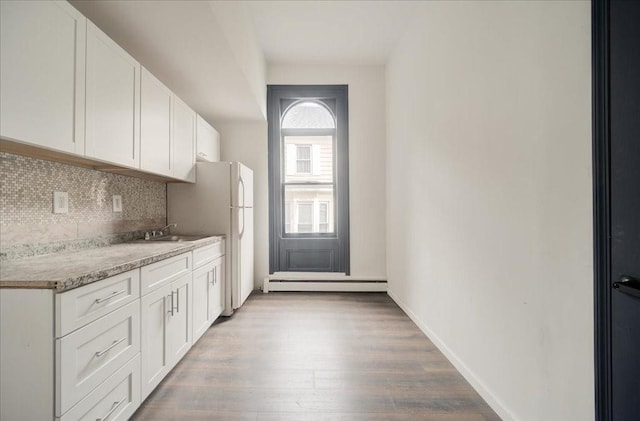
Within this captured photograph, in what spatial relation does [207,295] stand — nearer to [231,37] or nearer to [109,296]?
[109,296]

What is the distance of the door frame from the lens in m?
1.01

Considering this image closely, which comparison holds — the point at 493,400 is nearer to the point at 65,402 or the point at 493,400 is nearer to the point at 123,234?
the point at 65,402

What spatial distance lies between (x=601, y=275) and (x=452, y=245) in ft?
3.61

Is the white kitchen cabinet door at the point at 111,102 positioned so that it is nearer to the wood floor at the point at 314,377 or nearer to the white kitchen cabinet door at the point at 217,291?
the white kitchen cabinet door at the point at 217,291

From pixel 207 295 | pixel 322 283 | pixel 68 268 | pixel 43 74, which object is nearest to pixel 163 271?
pixel 68 268

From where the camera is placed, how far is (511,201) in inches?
58.8

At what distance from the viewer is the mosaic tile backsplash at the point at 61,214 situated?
149 cm

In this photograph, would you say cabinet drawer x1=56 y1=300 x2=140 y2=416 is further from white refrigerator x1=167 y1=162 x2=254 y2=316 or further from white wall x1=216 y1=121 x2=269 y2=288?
white wall x1=216 y1=121 x2=269 y2=288

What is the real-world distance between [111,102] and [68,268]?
102 centimetres

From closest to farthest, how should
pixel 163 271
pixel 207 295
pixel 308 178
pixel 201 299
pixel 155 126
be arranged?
pixel 163 271, pixel 155 126, pixel 201 299, pixel 207 295, pixel 308 178

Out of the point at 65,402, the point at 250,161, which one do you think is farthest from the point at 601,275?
the point at 250,161

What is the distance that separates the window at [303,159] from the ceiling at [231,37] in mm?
763

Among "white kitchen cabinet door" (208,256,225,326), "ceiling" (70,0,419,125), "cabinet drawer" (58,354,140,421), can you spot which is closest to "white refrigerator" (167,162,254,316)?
"white kitchen cabinet door" (208,256,225,326)

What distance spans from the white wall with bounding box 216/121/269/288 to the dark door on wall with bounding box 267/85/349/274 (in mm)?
89
